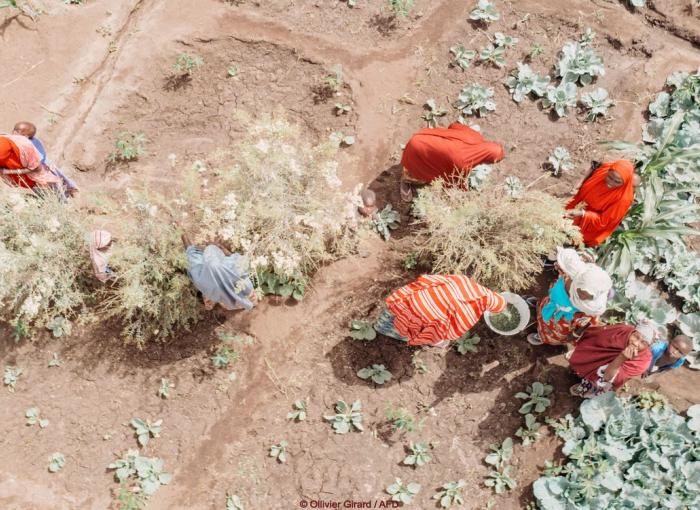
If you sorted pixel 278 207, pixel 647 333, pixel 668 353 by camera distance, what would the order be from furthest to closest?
pixel 278 207 < pixel 668 353 < pixel 647 333

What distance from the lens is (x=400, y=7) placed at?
243 inches

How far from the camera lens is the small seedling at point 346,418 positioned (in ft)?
15.8

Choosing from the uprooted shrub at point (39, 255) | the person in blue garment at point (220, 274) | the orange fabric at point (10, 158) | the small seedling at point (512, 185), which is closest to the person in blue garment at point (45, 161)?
the orange fabric at point (10, 158)

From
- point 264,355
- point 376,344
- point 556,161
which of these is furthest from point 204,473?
point 556,161

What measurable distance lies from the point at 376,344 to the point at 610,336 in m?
2.15

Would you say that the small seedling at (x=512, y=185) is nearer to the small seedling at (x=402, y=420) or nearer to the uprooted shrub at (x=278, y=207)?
the uprooted shrub at (x=278, y=207)

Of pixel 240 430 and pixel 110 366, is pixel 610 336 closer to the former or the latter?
pixel 240 430

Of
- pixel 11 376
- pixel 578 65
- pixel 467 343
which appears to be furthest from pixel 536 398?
pixel 11 376

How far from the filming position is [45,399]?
16.1 ft

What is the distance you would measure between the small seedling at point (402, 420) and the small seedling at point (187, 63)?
14.9 ft

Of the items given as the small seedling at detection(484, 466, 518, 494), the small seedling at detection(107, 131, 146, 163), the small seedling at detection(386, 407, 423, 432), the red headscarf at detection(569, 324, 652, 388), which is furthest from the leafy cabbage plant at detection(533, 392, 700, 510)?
the small seedling at detection(107, 131, 146, 163)

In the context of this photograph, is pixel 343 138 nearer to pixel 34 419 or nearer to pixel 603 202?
pixel 603 202

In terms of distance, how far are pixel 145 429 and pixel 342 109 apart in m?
4.04

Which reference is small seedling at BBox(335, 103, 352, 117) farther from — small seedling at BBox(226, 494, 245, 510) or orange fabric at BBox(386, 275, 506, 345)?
small seedling at BBox(226, 494, 245, 510)
